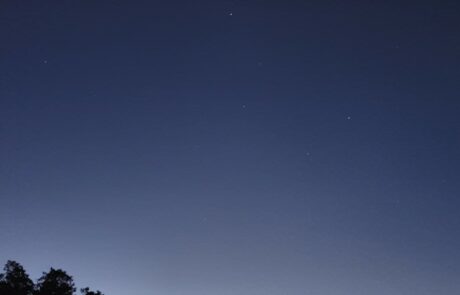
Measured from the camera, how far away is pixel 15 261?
138 feet

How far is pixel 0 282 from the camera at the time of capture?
4044 cm

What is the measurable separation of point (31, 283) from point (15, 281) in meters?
1.66

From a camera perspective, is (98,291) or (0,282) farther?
(98,291)

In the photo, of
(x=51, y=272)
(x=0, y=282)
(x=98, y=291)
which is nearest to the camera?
(x=0, y=282)

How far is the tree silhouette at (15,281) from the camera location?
40.8m

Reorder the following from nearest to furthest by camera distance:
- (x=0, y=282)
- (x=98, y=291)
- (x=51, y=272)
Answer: (x=0, y=282)
(x=51, y=272)
(x=98, y=291)

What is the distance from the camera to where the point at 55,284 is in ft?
144

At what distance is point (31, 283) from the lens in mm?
42906

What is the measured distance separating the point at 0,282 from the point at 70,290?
6384 mm

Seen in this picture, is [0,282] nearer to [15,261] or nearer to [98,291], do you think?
[15,261]

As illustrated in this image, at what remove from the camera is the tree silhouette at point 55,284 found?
4338cm

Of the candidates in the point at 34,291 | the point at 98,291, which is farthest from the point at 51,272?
the point at 98,291

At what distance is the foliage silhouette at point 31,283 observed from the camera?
135 ft

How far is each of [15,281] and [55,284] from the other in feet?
11.6
